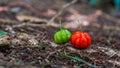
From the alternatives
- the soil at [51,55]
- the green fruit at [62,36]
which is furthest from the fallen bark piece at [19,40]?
the green fruit at [62,36]

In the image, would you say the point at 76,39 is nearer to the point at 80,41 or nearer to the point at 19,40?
the point at 80,41

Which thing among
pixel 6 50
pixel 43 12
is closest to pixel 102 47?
pixel 6 50

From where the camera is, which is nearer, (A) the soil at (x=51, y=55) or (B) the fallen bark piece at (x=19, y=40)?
(A) the soil at (x=51, y=55)

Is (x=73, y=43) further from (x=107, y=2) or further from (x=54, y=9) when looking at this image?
(x=107, y=2)

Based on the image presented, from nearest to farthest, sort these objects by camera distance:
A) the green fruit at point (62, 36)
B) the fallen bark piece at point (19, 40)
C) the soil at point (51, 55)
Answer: the soil at point (51, 55)
the fallen bark piece at point (19, 40)
the green fruit at point (62, 36)

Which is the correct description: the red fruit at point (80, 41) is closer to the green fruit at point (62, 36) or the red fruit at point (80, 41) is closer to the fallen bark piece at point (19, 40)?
the green fruit at point (62, 36)

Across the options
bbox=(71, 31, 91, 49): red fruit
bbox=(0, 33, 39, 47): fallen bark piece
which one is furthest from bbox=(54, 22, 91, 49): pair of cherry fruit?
bbox=(0, 33, 39, 47): fallen bark piece

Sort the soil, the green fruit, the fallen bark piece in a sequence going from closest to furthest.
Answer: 1. the soil
2. the fallen bark piece
3. the green fruit

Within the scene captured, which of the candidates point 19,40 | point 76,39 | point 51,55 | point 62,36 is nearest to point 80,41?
point 76,39

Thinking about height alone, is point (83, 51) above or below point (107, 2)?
below

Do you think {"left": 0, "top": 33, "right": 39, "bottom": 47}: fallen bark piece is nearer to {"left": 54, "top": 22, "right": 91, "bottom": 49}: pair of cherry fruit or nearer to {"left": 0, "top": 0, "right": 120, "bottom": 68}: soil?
{"left": 0, "top": 0, "right": 120, "bottom": 68}: soil

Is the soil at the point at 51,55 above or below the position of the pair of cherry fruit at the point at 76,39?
below
